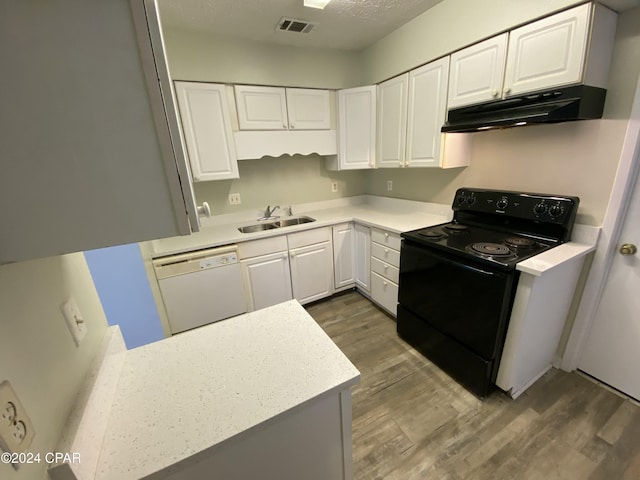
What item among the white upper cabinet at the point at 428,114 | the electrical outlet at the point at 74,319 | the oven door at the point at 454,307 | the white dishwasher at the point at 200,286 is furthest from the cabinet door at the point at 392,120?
the electrical outlet at the point at 74,319

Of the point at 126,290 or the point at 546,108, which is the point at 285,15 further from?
the point at 126,290

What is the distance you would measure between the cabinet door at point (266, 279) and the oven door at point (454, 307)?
107cm

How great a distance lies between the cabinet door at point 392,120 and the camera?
234cm

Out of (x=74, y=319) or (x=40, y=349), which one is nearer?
(x=40, y=349)

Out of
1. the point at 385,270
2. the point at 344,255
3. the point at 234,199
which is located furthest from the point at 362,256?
the point at 234,199

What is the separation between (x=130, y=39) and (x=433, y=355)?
88.5 inches

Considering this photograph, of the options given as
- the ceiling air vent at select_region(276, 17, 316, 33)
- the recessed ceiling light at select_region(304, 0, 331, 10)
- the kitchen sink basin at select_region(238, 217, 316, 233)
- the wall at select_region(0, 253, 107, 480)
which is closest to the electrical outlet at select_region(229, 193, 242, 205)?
the kitchen sink basin at select_region(238, 217, 316, 233)

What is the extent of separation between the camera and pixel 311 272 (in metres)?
2.67

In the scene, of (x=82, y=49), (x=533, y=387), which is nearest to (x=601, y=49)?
(x=533, y=387)

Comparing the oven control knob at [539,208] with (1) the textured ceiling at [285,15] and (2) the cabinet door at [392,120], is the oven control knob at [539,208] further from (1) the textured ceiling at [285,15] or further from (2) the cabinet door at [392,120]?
(1) the textured ceiling at [285,15]

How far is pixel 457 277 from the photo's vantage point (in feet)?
5.41

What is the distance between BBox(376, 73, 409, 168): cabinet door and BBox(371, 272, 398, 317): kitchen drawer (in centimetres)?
110

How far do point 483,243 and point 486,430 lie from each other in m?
1.09

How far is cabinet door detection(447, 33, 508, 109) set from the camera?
5.31 ft
